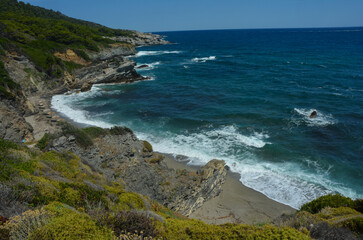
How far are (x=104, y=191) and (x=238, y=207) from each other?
10.6 metres

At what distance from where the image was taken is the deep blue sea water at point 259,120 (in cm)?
1897

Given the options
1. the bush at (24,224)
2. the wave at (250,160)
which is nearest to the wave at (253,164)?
the wave at (250,160)

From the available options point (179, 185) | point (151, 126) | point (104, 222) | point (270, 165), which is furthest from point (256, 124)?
point (104, 222)

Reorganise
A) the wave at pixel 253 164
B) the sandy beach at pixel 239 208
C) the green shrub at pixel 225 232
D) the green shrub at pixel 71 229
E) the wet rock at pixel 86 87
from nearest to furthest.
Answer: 1. the green shrub at pixel 71 229
2. the green shrub at pixel 225 232
3. the sandy beach at pixel 239 208
4. the wave at pixel 253 164
5. the wet rock at pixel 86 87

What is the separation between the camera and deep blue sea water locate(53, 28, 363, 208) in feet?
62.2

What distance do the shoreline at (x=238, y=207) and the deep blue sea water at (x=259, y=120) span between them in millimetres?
898

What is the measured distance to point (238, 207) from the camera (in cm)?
1565

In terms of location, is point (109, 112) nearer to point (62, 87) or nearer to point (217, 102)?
point (62, 87)

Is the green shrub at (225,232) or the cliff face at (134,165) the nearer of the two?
the green shrub at (225,232)

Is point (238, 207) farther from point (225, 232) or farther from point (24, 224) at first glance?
Result: point (24, 224)

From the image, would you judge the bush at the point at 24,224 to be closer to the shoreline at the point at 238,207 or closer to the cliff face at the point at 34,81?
the shoreline at the point at 238,207

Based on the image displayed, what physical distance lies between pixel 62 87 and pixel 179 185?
3560cm

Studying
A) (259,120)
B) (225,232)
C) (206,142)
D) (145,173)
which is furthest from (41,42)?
(225,232)

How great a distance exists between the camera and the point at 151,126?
28469 millimetres
